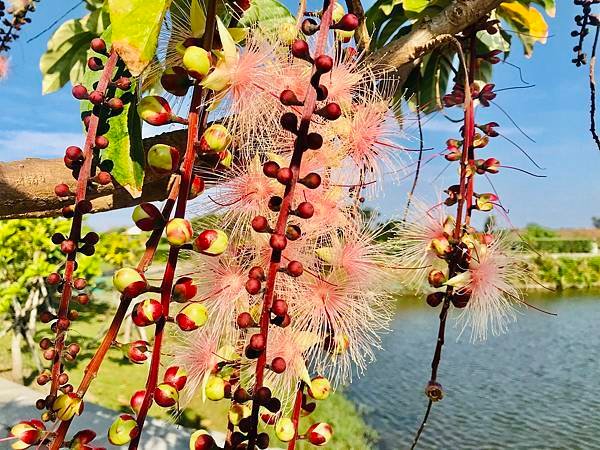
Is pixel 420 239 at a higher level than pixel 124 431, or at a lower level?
higher

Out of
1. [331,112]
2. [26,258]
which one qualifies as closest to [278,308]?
[331,112]

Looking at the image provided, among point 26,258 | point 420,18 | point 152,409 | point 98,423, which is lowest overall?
point 152,409

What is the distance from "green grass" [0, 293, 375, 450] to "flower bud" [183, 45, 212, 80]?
356 centimetres

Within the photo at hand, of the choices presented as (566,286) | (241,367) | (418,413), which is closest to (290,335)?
(241,367)

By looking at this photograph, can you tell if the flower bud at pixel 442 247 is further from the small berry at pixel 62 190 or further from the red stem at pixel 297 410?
the small berry at pixel 62 190

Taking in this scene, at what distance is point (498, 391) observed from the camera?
23.0 feet

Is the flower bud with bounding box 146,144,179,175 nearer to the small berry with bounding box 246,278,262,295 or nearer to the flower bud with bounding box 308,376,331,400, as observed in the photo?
the small berry with bounding box 246,278,262,295

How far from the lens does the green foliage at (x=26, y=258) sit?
424cm

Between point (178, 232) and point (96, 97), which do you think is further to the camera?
point (96, 97)

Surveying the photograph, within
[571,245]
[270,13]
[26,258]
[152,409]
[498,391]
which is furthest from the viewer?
[571,245]

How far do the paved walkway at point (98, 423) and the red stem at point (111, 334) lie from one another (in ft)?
7.73

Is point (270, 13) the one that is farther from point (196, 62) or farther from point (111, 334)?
point (111, 334)

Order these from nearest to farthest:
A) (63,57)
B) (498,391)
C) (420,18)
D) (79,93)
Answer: (79,93), (420,18), (63,57), (498,391)

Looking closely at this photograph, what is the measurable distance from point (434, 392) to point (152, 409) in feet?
12.5
